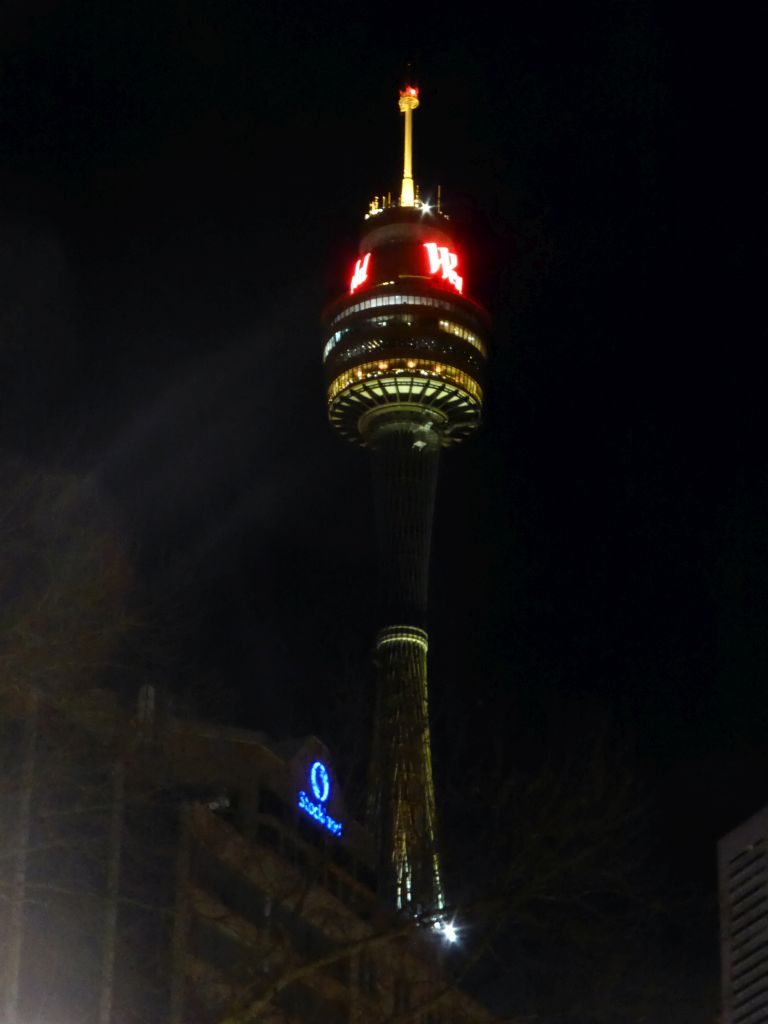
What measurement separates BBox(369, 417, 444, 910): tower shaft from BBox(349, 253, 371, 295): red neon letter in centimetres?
773

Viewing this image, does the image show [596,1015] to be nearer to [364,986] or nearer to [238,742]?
[364,986]

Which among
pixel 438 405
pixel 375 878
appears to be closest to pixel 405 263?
pixel 438 405

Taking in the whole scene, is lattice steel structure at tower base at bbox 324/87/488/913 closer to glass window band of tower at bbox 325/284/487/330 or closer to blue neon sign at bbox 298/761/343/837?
glass window band of tower at bbox 325/284/487/330

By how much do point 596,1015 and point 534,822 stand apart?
305 centimetres

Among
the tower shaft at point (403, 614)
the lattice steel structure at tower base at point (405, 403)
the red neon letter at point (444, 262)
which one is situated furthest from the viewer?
the red neon letter at point (444, 262)

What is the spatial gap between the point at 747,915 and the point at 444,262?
47.9 metres

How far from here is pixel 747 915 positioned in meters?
74.0

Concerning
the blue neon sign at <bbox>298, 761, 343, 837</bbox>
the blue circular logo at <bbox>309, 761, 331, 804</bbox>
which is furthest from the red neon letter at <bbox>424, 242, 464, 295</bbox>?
the blue neon sign at <bbox>298, 761, 343, 837</bbox>

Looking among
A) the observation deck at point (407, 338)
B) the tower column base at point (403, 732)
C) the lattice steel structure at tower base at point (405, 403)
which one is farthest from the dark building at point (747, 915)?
the observation deck at point (407, 338)

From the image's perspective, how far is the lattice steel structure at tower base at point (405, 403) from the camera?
104438 mm

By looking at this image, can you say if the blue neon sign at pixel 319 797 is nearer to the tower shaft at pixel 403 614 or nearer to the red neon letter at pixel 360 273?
the tower shaft at pixel 403 614

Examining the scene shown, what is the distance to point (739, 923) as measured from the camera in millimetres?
74375

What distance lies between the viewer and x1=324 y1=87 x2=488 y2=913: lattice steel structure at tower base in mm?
104438

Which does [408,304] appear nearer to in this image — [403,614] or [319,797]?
[403,614]
